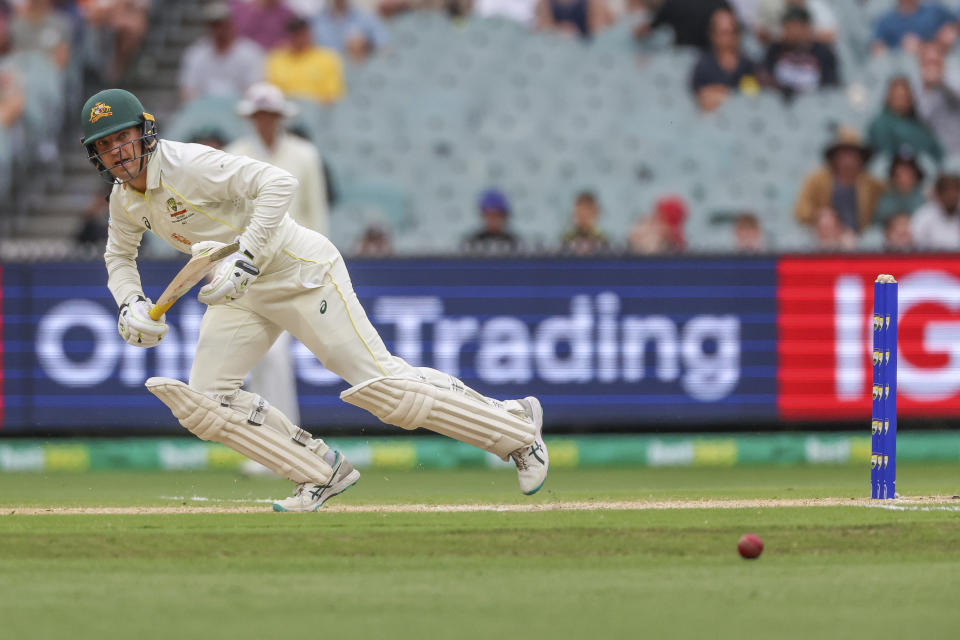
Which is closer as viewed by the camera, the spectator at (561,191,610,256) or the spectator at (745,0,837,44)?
the spectator at (561,191,610,256)

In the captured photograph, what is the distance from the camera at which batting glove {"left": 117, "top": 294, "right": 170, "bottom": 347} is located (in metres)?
7.17

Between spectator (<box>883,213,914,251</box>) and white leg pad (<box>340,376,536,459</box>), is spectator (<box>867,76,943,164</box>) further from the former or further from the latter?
white leg pad (<box>340,376,536,459</box>)

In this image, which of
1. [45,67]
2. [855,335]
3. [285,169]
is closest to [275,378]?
[285,169]

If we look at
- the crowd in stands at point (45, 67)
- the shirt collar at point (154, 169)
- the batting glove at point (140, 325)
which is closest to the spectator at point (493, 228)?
the crowd in stands at point (45, 67)

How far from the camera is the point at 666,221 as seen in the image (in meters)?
14.5

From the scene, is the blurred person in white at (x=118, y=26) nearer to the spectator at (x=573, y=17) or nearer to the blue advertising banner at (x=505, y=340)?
the spectator at (x=573, y=17)

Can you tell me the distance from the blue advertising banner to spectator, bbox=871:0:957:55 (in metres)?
5.71

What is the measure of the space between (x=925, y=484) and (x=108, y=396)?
5.36m

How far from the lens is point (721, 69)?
1581 centimetres

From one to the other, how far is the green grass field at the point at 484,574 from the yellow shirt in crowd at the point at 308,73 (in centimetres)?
776

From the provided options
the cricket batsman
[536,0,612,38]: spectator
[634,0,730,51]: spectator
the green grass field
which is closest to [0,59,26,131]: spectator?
[536,0,612,38]: spectator

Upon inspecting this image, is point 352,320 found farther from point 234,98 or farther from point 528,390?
point 234,98

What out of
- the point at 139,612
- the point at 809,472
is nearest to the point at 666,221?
the point at 809,472

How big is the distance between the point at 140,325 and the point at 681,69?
31.8 ft
